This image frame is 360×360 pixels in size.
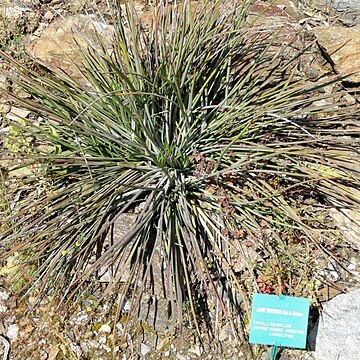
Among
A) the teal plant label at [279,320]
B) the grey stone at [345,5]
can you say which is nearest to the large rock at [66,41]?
the grey stone at [345,5]

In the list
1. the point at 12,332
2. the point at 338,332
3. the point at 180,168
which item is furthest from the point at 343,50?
the point at 12,332

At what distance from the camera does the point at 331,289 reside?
214cm

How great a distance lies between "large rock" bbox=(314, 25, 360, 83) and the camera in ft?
8.89

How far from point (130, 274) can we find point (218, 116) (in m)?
0.80

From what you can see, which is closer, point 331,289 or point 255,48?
point 331,289

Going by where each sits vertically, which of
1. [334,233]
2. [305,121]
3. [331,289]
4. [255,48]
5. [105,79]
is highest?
[255,48]

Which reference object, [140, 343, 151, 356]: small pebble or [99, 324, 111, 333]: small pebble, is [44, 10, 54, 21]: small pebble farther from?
[140, 343, 151, 356]: small pebble

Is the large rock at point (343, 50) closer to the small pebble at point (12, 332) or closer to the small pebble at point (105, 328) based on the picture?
the small pebble at point (105, 328)

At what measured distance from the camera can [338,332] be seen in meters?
2.05

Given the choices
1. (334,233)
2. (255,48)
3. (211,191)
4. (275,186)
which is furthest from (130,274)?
(255,48)

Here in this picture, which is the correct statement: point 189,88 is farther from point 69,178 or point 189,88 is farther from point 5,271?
point 5,271

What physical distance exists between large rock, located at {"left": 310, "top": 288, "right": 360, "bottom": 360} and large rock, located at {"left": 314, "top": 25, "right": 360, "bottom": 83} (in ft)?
3.79

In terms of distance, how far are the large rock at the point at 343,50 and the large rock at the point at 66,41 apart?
108cm

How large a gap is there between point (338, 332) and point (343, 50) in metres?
1.40
